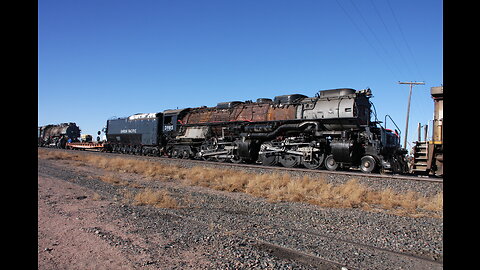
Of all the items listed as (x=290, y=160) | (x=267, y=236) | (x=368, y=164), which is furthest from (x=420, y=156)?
(x=267, y=236)

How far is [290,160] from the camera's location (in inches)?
667

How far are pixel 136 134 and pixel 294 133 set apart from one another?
17288 millimetres

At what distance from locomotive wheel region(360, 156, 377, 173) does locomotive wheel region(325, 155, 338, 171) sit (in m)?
1.19

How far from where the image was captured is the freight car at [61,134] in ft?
150

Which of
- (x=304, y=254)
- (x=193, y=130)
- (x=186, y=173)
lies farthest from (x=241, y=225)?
(x=193, y=130)

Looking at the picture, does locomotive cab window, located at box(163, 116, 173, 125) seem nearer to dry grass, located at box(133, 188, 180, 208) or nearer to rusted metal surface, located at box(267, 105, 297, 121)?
rusted metal surface, located at box(267, 105, 297, 121)

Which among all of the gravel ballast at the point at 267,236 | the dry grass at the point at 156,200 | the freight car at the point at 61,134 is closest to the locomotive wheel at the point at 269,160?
the gravel ballast at the point at 267,236

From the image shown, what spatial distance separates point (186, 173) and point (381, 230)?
35.8 ft

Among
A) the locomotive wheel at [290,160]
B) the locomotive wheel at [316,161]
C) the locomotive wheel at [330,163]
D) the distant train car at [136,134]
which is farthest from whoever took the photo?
the distant train car at [136,134]

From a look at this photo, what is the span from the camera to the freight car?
45688mm

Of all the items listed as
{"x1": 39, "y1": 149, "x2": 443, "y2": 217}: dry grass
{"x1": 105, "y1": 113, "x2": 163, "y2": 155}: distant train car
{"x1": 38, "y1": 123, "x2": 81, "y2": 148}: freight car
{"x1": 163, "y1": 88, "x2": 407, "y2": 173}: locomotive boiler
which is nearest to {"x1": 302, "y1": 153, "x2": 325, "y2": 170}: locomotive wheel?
{"x1": 163, "y1": 88, "x2": 407, "y2": 173}: locomotive boiler

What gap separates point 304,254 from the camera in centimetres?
507

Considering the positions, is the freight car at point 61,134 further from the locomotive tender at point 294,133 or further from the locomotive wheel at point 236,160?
the locomotive wheel at point 236,160
